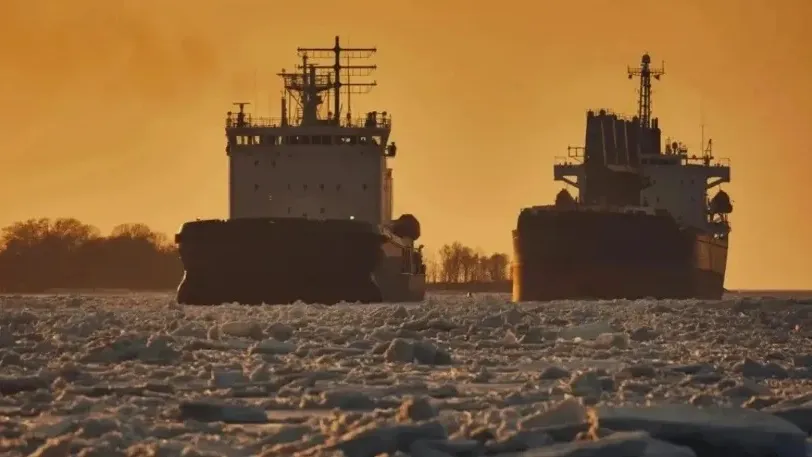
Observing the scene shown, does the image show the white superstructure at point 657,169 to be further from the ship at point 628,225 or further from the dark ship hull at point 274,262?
the dark ship hull at point 274,262

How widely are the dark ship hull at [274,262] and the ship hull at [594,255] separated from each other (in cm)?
972

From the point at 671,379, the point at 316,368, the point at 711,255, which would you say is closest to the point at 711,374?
the point at 671,379

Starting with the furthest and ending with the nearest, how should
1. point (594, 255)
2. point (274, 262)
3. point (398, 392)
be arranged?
point (594, 255), point (274, 262), point (398, 392)

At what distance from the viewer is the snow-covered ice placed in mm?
7965

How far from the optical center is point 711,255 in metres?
65.4

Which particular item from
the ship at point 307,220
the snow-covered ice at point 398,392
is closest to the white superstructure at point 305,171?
the ship at point 307,220

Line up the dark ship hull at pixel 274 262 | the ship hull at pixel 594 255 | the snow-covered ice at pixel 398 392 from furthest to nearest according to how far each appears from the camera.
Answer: the ship hull at pixel 594 255 → the dark ship hull at pixel 274 262 → the snow-covered ice at pixel 398 392

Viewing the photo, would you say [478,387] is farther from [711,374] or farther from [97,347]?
[97,347]

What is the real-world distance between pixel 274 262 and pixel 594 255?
13.3m

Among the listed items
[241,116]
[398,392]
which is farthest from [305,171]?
[398,392]

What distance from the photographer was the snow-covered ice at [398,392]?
7.96 m

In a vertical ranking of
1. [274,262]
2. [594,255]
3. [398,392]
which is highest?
[594,255]

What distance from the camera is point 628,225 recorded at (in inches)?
2130

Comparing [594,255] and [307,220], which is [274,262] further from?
[594,255]
